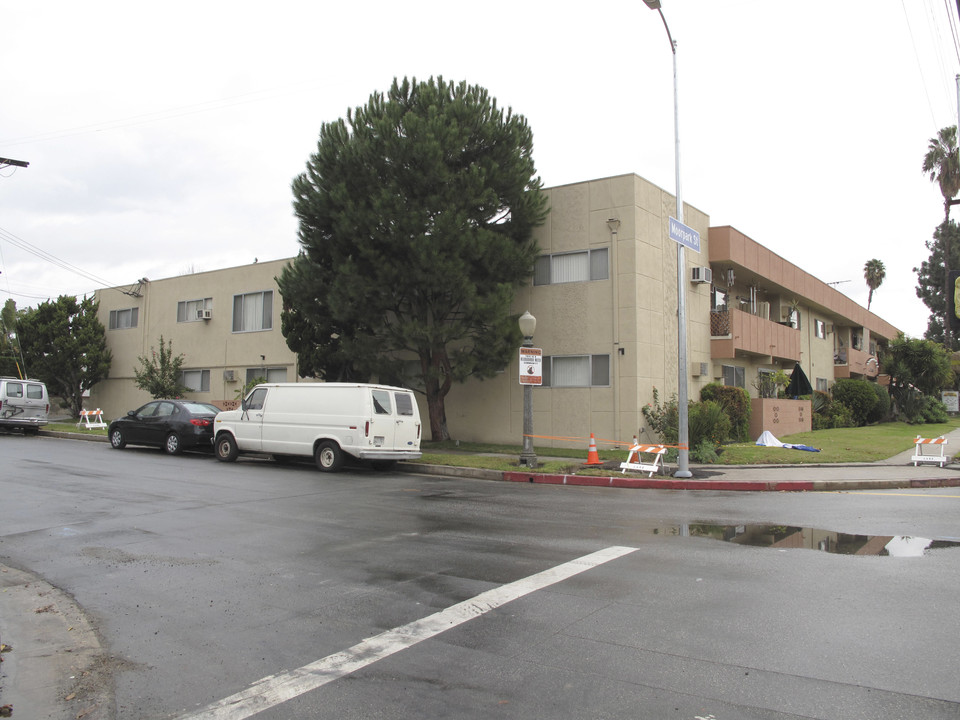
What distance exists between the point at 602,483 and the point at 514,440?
7262mm

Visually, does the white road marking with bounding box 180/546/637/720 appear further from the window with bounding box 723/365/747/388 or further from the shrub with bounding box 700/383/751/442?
the window with bounding box 723/365/747/388

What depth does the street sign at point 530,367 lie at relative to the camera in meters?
16.4

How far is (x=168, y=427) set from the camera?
19.0 metres

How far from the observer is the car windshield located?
1930cm

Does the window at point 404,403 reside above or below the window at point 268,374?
below

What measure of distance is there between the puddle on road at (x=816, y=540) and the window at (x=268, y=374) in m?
21.0

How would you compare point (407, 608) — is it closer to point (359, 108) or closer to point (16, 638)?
point (16, 638)

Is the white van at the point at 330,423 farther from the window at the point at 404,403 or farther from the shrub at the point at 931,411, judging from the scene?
the shrub at the point at 931,411

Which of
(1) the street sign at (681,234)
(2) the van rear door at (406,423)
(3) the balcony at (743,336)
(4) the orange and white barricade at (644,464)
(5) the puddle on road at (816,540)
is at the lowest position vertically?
(5) the puddle on road at (816,540)

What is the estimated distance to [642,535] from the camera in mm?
8508

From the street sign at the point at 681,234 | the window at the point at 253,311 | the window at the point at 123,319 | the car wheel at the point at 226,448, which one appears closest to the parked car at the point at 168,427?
the car wheel at the point at 226,448

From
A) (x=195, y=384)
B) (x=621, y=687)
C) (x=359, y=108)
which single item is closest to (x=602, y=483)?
(x=621, y=687)

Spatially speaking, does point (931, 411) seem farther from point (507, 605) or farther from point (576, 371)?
point (507, 605)

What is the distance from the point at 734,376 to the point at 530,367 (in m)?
11.8
